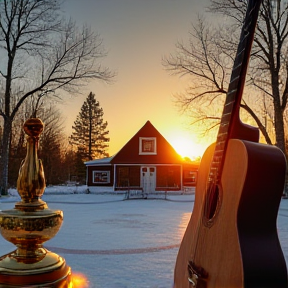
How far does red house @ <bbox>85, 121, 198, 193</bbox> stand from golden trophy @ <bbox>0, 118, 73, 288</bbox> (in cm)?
2560

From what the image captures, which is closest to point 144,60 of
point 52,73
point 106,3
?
point 106,3

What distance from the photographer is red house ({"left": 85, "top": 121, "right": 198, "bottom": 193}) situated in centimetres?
2673

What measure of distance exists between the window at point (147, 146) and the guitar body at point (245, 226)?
2527 centimetres

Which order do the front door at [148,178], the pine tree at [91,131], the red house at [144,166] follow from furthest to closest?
the pine tree at [91,131] < the red house at [144,166] < the front door at [148,178]

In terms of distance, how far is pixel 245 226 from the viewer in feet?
5.36

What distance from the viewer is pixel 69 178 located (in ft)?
173

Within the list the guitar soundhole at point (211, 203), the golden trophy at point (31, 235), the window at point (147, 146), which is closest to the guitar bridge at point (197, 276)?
the guitar soundhole at point (211, 203)

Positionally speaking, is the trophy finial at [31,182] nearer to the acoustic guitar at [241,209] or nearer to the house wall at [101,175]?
the acoustic guitar at [241,209]

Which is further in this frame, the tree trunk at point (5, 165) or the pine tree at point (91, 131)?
the pine tree at point (91, 131)

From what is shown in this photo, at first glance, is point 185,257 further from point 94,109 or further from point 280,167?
point 94,109

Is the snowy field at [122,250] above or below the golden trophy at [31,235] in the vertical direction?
below

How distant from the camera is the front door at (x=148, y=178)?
26172 mm

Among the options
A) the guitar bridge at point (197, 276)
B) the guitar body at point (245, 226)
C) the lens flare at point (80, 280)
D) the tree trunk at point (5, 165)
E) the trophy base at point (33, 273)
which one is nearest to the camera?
the trophy base at point (33, 273)

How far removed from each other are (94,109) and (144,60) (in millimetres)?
50733
